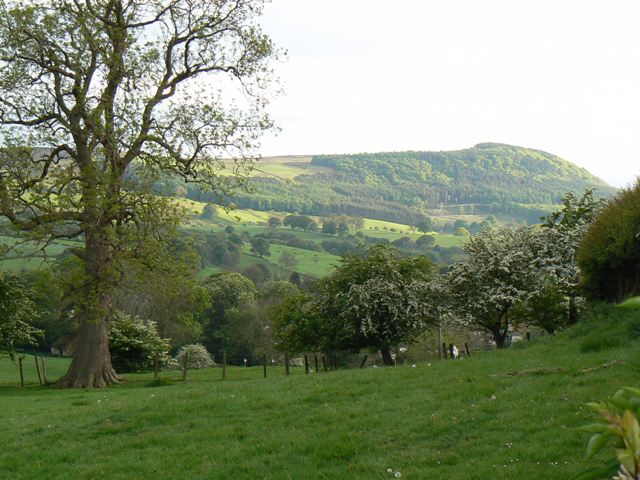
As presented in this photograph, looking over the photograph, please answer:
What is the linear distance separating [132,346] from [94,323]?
14.7 metres

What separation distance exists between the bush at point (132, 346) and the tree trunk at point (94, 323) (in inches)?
498

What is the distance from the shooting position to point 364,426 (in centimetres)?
1148

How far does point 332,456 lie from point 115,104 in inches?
938

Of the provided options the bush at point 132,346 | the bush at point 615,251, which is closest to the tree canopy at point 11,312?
the bush at point 132,346

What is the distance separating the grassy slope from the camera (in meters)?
9.38

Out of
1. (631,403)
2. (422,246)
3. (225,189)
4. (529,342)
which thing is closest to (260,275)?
(422,246)

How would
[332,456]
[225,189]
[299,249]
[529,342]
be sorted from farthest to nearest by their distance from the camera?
[299,249] < [225,189] < [529,342] < [332,456]

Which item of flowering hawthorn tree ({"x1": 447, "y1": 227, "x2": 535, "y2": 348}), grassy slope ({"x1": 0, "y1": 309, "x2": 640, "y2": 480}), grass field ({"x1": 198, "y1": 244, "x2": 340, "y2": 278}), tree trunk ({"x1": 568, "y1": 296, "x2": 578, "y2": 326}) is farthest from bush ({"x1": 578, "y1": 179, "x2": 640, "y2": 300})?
grass field ({"x1": 198, "y1": 244, "x2": 340, "y2": 278})

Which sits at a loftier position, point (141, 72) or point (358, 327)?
point (141, 72)

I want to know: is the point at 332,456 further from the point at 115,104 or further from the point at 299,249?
the point at 299,249

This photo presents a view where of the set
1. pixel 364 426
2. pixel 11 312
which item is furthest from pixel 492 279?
pixel 11 312

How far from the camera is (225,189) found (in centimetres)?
3197

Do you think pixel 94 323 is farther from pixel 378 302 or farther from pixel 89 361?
pixel 378 302

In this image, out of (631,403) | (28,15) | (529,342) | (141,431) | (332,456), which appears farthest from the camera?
(28,15)
